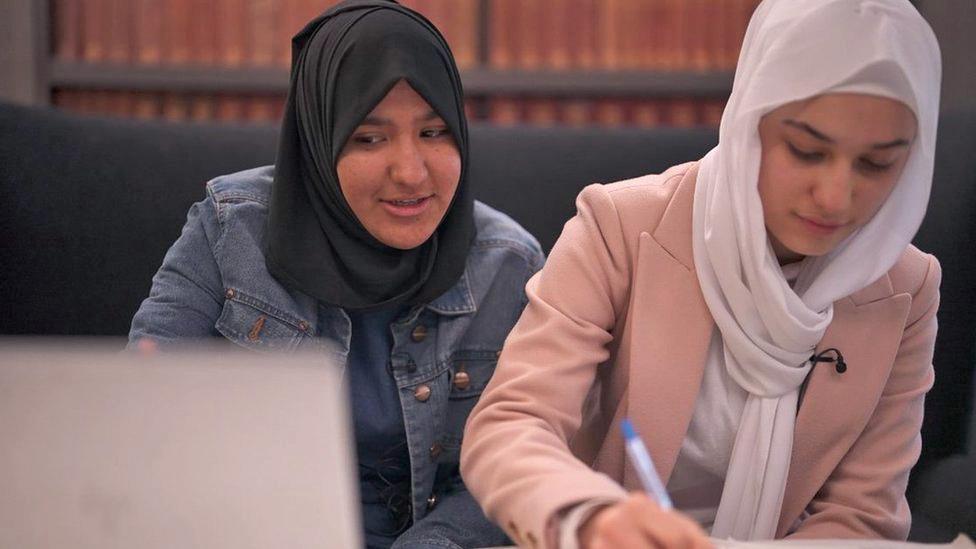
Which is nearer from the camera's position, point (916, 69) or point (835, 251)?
point (916, 69)

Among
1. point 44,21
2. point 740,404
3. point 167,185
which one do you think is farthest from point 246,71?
point 740,404

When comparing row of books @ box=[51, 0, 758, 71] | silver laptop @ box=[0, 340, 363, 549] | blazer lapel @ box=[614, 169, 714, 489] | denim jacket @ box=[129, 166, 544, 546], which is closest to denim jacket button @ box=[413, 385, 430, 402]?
denim jacket @ box=[129, 166, 544, 546]

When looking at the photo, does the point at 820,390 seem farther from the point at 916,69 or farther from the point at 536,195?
the point at 536,195

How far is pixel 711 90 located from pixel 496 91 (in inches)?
27.2

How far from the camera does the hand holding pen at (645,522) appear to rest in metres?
0.73

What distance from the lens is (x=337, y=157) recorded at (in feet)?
4.50

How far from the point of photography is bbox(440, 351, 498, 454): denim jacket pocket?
4.81 ft

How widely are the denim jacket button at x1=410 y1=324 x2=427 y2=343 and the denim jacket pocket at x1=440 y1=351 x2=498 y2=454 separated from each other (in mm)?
57

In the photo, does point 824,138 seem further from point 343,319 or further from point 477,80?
point 477,80

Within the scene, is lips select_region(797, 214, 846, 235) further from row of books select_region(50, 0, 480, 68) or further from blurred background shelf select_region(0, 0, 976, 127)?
row of books select_region(50, 0, 480, 68)

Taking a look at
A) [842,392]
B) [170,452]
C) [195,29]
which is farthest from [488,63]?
[170,452]

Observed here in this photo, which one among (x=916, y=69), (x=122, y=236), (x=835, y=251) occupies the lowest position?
(x=122, y=236)

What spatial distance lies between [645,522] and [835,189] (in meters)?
0.41

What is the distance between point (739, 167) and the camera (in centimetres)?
105
